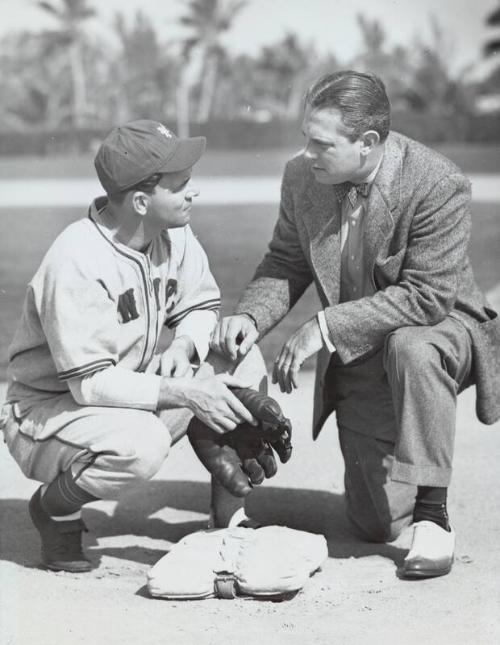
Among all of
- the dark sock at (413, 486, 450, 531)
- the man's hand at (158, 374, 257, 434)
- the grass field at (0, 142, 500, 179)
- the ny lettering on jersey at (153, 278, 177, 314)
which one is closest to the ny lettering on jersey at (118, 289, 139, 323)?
the ny lettering on jersey at (153, 278, 177, 314)

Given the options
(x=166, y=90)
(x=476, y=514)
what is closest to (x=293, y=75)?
(x=166, y=90)

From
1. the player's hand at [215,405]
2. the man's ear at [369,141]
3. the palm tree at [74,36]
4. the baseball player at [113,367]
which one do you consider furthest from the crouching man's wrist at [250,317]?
the palm tree at [74,36]

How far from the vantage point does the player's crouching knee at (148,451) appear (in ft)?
9.05

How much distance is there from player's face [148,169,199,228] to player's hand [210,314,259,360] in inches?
14.2

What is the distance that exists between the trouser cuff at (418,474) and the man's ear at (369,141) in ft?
3.02

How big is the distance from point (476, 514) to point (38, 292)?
168cm

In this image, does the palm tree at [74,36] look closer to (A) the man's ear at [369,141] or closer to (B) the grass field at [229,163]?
(B) the grass field at [229,163]

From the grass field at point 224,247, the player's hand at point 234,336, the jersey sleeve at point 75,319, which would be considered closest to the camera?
the jersey sleeve at point 75,319

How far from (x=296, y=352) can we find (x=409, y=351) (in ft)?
1.11

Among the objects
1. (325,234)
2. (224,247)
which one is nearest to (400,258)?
(325,234)

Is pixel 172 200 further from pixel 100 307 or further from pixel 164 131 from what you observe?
pixel 100 307

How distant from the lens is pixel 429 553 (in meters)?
2.85

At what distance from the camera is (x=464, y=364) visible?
3002 millimetres

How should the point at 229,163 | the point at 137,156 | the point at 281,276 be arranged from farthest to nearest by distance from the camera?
the point at 229,163, the point at 281,276, the point at 137,156
